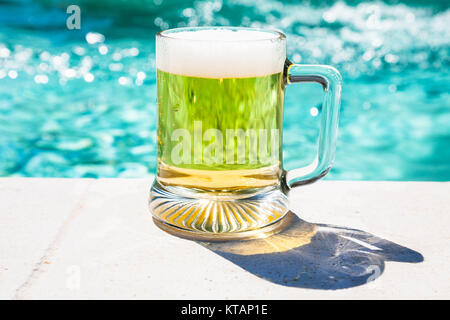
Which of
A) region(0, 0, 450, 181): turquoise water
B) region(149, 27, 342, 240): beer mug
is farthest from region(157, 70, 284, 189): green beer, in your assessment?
region(0, 0, 450, 181): turquoise water

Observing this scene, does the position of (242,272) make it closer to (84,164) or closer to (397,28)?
(84,164)

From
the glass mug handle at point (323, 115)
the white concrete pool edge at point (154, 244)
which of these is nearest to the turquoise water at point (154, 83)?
the white concrete pool edge at point (154, 244)

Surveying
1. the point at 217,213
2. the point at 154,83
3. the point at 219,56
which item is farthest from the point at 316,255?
the point at 154,83

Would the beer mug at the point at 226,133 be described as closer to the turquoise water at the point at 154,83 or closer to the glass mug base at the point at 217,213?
the glass mug base at the point at 217,213

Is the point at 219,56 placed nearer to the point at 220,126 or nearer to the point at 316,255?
the point at 220,126

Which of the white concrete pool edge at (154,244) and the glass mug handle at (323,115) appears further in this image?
the glass mug handle at (323,115)

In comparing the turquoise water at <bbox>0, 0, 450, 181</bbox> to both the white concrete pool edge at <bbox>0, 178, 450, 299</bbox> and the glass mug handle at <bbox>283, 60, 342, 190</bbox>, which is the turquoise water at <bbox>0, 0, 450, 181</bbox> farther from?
the glass mug handle at <bbox>283, 60, 342, 190</bbox>
